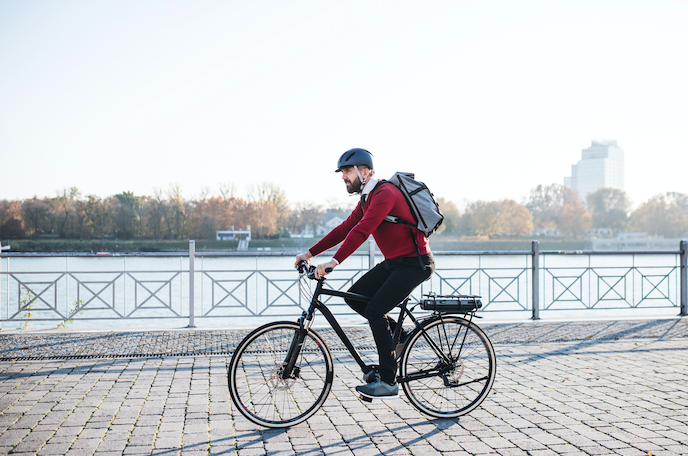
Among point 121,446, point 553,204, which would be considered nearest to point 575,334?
point 121,446

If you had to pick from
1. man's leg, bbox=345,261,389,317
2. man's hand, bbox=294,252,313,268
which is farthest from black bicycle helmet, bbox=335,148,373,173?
man's leg, bbox=345,261,389,317

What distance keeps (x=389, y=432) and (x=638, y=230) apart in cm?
11823

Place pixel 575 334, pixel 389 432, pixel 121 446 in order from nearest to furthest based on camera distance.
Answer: pixel 121 446, pixel 389 432, pixel 575 334

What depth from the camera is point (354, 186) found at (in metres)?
3.96

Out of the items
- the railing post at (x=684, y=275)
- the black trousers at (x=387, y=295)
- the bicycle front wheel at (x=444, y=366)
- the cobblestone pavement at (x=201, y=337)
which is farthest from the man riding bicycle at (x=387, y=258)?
the railing post at (x=684, y=275)

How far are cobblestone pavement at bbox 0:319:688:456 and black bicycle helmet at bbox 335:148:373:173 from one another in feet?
5.83

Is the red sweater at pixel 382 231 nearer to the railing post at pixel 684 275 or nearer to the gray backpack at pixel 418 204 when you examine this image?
the gray backpack at pixel 418 204

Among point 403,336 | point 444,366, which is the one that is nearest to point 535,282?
Answer: point 444,366

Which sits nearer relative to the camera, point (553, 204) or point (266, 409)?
point (266, 409)

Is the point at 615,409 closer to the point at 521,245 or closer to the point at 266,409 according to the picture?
the point at 266,409

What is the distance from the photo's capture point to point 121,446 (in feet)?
11.3

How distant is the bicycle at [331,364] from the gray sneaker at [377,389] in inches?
1.7

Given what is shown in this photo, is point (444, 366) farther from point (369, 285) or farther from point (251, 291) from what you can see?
point (251, 291)

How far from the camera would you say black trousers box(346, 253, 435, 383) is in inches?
148
